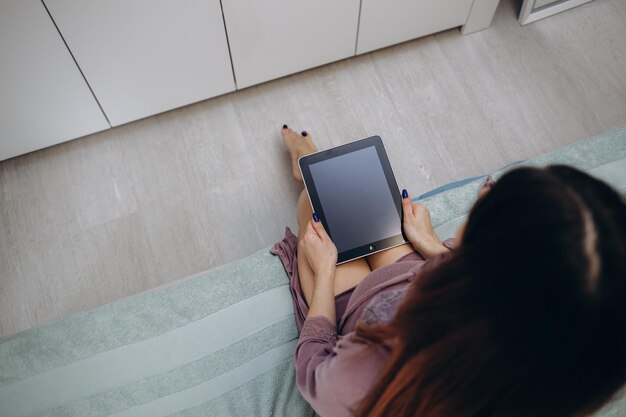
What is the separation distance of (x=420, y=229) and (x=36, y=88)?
47.0 inches

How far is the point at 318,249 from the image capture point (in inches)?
45.1

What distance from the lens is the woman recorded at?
Answer: 576mm

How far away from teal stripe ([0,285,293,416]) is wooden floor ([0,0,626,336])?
466 millimetres

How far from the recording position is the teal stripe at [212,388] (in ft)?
3.44

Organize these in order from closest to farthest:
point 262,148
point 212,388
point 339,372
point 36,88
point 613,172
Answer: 1. point 339,372
2. point 212,388
3. point 613,172
4. point 36,88
5. point 262,148

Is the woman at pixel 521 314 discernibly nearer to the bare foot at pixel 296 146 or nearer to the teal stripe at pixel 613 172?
the teal stripe at pixel 613 172

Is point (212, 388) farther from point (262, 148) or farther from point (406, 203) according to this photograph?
point (262, 148)

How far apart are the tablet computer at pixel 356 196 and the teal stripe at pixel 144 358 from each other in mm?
216

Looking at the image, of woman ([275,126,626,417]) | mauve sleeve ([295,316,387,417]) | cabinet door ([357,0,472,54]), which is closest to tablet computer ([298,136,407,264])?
mauve sleeve ([295,316,387,417])

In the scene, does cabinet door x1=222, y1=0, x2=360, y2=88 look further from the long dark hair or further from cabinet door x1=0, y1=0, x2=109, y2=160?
the long dark hair

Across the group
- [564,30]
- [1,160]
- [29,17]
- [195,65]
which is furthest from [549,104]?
[1,160]

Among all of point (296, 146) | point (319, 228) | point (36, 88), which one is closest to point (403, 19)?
point (296, 146)

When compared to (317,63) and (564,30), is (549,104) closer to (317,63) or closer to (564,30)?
(564,30)

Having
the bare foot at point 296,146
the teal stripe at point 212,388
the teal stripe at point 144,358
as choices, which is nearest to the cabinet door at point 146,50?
the bare foot at point 296,146
